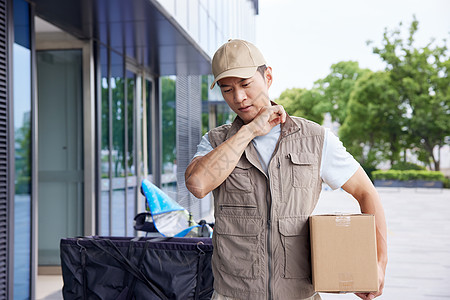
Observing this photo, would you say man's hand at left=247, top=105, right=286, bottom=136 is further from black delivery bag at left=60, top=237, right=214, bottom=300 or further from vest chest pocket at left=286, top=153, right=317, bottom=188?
black delivery bag at left=60, top=237, right=214, bottom=300

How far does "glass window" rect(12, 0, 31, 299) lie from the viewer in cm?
482

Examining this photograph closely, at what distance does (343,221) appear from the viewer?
1.66 metres

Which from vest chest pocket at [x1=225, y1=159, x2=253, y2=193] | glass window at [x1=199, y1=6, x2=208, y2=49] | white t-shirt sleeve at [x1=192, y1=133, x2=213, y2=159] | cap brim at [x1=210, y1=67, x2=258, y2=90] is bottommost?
vest chest pocket at [x1=225, y1=159, x2=253, y2=193]

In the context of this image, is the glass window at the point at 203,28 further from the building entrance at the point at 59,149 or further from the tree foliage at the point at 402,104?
the tree foliage at the point at 402,104

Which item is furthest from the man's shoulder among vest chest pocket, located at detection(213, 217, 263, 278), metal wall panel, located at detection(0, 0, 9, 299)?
metal wall panel, located at detection(0, 0, 9, 299)

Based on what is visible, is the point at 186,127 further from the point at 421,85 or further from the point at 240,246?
the point at 421,85

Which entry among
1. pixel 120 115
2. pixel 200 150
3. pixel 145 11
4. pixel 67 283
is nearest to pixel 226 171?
pixel 200 150

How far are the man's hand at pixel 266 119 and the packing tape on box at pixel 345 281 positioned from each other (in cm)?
54

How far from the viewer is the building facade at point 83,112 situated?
15.8 ft

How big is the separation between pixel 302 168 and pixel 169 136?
9.37 metres

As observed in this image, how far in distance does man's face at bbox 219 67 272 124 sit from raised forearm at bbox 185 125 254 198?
10 cm

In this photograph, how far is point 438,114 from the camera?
29.9 m

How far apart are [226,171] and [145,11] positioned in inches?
168

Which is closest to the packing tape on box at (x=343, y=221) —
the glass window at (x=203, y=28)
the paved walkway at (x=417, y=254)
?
the paved walkway at (x=417, y=254)
